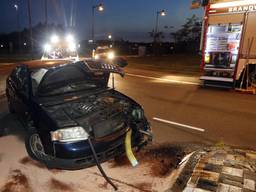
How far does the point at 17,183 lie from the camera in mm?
3578

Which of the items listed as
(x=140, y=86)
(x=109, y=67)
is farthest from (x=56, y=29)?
(x=109, y=67)

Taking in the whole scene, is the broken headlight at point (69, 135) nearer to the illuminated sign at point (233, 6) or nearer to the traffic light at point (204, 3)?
the illuminated sign at point (233, 6)

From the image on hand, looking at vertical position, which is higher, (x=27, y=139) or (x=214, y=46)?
(x=214, y=46)

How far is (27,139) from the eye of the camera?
4.18 m

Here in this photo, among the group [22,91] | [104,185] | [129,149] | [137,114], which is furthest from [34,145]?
[137,114]

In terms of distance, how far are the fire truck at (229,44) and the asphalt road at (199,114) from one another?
2.33 feet

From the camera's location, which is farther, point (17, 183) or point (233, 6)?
point (233, 6)

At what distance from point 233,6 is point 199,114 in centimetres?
539

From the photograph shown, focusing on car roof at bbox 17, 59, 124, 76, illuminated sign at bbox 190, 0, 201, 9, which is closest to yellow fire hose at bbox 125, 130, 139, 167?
car roof at bbox 17, 59, 124, 76

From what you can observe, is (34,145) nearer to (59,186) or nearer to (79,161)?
(59,186)

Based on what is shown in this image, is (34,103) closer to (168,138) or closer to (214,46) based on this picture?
(168,138)

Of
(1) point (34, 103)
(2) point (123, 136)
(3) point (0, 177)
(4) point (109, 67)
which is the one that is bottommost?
(3) point (0, 177)

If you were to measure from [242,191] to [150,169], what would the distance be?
54.1 inches

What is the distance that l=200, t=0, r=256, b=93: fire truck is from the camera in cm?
941
